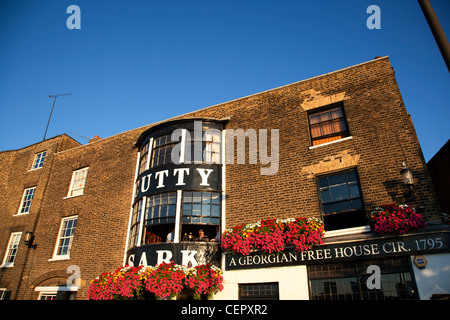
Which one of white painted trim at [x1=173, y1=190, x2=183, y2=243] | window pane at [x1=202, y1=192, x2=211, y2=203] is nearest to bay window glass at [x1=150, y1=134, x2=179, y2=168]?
white painted trim at [x1=173, y1=190, x2=183, y2=243]

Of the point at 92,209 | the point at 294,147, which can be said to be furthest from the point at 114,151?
the point at 294,147

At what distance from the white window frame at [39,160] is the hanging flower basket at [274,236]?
15.2m

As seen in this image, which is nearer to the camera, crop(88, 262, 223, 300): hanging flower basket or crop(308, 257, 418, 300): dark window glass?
crop(308, 257, 418, 300): dark window glass

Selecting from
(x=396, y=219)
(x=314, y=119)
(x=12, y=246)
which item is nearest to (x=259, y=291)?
(x=396, y=219)

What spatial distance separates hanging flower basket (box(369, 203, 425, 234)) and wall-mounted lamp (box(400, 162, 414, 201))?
52cm

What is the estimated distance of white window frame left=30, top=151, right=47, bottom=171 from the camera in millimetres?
19188

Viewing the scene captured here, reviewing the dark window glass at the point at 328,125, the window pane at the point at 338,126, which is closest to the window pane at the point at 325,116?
the dark window glass at the point at 328,125

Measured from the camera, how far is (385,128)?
31.8 ft

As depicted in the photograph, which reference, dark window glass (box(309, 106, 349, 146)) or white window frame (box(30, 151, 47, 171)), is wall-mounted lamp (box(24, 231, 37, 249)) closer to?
white window frame (box(30, 151, 47, 171))

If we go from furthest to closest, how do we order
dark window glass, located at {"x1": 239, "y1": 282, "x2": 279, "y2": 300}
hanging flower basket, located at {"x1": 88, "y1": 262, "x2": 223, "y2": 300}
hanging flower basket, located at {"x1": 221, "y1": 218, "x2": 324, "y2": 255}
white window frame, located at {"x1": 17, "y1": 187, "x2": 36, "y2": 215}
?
white window frame, located at {"x1": 17, "y1": 187, "x2": 36, "y2": 215}, dark window glass, located at {"x1": 239, "y1": 282, "x2": 279, "y2": 300}, hanging flower basket, located at {"x1": 88, "y1": 262, "x2": 223, "y2": 300}, hanging flower basket, located at {"x1": 221, "y1": 218, "x2": 324, "y2": 255}

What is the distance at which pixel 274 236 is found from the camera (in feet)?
30.0

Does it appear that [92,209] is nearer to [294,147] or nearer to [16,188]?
[16,188]

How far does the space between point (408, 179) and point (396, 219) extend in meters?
1.24
